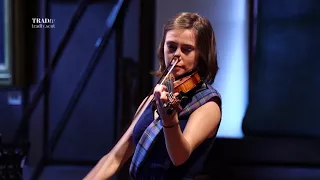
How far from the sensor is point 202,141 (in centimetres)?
116

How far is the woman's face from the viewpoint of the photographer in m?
1.18

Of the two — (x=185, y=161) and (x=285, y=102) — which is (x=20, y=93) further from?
(x=185, y=161)

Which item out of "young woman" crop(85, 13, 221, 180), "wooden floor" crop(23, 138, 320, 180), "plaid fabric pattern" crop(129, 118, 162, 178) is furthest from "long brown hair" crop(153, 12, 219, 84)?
"wooden floor" crop(23, 138, 320, 180)

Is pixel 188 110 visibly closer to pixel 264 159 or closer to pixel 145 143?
pixel 145 143

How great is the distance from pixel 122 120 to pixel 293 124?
919 millimetres

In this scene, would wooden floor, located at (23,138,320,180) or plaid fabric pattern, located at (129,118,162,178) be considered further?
wooden floor, located at (23,138,320,180)

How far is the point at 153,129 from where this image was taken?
1.21 metres

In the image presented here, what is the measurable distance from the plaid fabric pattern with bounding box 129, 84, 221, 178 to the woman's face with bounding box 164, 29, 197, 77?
68 mm

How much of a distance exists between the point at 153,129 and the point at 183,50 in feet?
0.65

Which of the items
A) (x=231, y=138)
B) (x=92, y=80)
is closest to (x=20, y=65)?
(x=92, y=80)

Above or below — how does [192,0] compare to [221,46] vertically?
above

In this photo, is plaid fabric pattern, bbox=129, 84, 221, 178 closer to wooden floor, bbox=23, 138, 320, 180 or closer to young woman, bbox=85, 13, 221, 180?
young woman, bbox=85, 13, 221, 180

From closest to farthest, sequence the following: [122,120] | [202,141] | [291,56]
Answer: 1. [202,141]
2. [291,56]
3. [122,120]

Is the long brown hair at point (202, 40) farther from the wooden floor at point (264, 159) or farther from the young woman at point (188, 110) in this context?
the wooden floor at point (264, 159)
